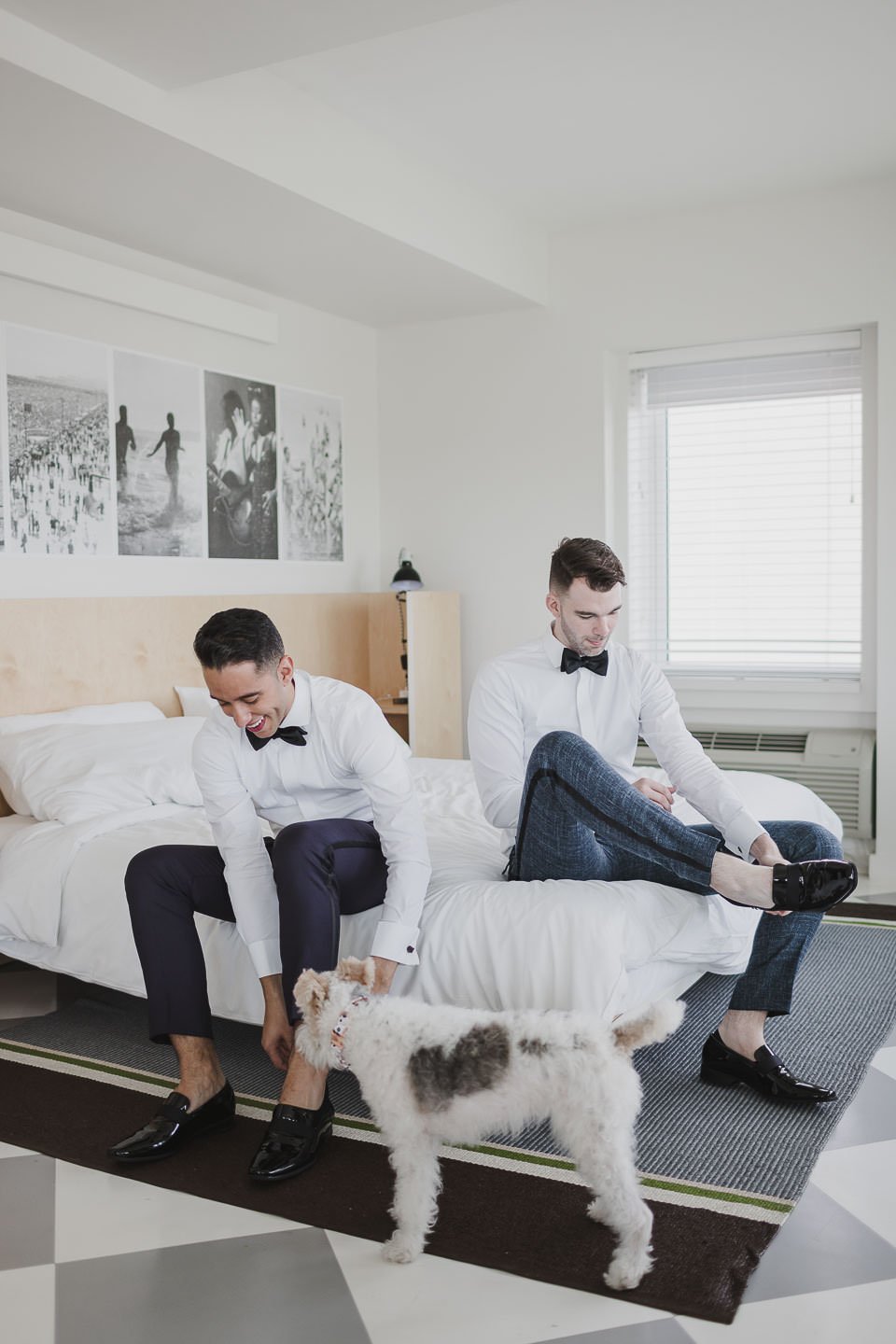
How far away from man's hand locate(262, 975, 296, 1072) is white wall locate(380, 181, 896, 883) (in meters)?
3.26

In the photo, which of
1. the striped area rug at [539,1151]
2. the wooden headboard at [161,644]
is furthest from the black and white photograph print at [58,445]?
the striped area rug at [539,1151]

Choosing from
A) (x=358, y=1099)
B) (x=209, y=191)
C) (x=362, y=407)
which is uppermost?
(x=209, y=191)

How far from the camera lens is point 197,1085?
2.44 meters

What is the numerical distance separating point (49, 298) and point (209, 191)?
26.8 inches

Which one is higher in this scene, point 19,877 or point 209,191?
point 209,191

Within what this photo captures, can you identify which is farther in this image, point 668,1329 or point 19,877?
point 19,877

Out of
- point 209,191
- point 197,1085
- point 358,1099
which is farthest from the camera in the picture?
point 209,191

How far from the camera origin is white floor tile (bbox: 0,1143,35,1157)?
7.97ft

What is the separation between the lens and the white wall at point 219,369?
403 centimetres

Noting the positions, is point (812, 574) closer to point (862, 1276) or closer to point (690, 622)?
point (690, 622)

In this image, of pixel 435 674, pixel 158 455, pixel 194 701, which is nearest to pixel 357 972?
pixel 194 701

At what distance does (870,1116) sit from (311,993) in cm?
130

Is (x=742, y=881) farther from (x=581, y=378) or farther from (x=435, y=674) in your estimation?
(x=581, y=378)

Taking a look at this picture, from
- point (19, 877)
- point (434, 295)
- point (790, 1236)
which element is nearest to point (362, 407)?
point (434, 295)
